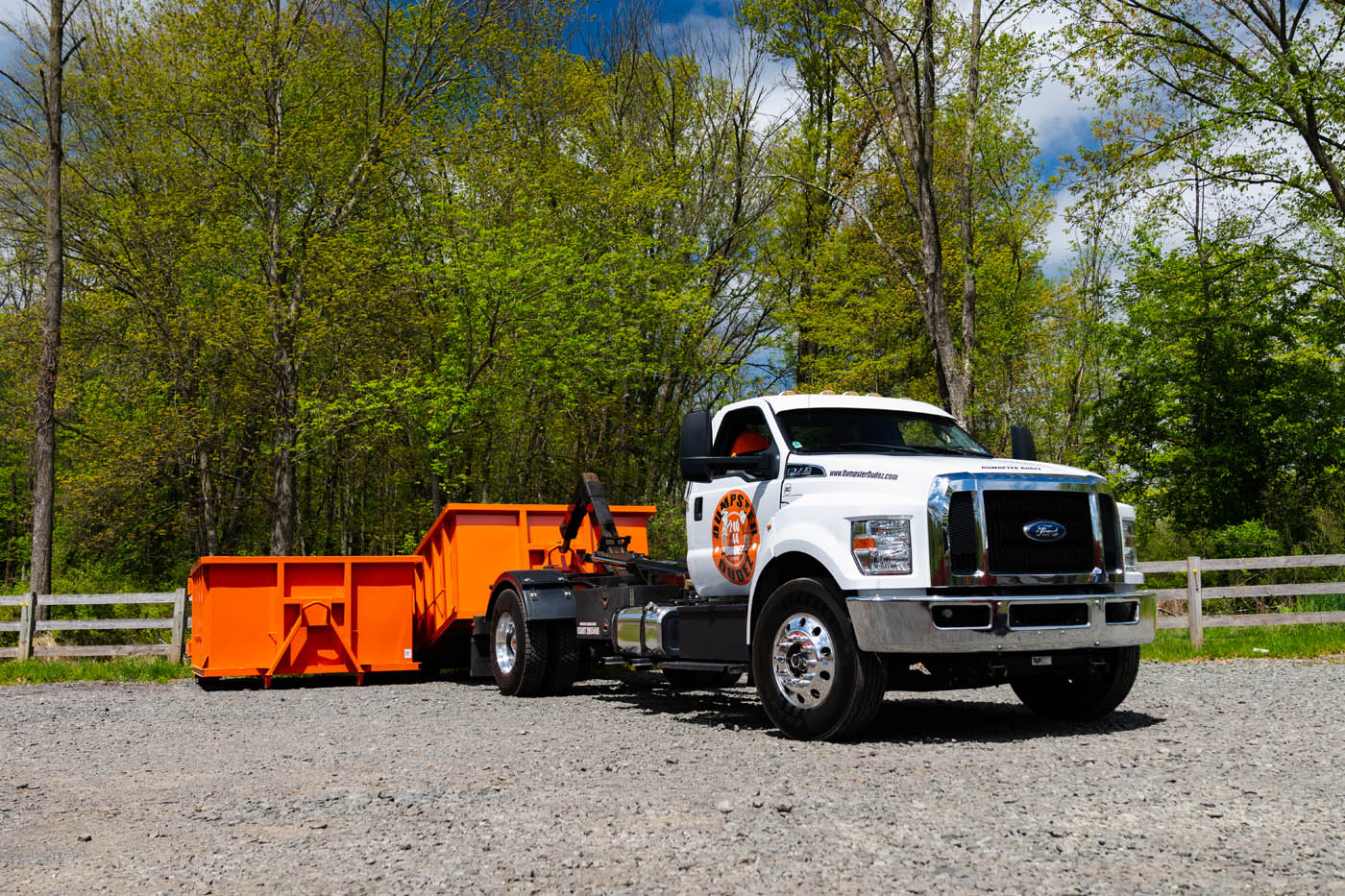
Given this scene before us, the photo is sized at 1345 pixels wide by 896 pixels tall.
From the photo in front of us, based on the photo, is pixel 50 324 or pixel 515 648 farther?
pixel 50 324

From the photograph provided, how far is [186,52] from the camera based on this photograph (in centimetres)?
2556

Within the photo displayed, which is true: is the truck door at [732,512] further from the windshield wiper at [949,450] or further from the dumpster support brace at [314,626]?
the dumpster support brace at [314,626]

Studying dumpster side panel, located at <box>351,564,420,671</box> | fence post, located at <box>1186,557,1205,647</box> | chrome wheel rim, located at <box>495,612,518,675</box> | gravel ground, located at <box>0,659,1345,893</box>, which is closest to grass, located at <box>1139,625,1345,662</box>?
fence post, located at <box>1186,557,1205,647</box>

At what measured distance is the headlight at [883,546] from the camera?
732 centimetres

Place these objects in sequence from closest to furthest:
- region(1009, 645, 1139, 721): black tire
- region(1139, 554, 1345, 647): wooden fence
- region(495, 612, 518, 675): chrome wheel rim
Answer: region(1009, 645, 1139, 721): black tire, region(495, 612, 518, 675): chrome wheel rim, region(1139, 554, 1345, 647): wooden fence

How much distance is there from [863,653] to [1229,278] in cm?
2408

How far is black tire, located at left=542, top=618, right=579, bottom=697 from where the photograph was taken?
11508mm

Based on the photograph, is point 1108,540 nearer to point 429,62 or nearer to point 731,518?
point 731,518

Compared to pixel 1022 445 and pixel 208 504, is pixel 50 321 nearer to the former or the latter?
pixel 208 504

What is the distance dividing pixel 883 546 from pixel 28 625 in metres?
14.2

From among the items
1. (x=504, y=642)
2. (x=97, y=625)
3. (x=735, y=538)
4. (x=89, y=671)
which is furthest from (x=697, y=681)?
(x=97, y=625)

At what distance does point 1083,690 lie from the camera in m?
8.59

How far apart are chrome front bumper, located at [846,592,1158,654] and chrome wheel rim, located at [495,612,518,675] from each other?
5451 millimetres

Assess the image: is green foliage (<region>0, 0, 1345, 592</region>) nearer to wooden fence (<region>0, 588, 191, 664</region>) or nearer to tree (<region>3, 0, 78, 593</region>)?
tree (<region>3, 0, 78, 593</region>)
